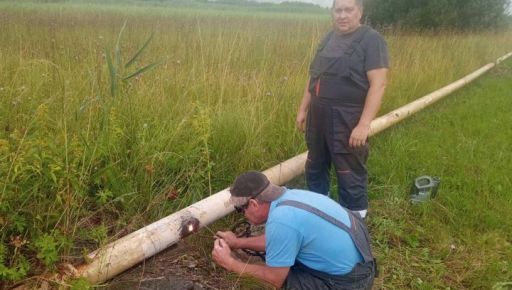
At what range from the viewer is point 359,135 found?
9.85 feet

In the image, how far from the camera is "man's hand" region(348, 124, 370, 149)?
9.79ft

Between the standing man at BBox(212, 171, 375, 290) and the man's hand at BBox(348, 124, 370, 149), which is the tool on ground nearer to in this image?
the standing man at BBox(212, 171, 375, 290)

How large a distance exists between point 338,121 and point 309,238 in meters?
1.14

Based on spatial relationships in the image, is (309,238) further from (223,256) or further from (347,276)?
(223,256)

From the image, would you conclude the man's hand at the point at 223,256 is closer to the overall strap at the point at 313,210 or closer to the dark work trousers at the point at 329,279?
the dark work trousers at the point at 329,279

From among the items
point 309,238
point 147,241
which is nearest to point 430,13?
point 309,238

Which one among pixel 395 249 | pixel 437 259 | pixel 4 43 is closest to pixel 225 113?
pixel 395 249

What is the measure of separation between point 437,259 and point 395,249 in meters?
0.30

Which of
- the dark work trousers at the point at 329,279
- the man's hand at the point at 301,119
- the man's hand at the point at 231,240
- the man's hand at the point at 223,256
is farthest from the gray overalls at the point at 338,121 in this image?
the man's hand at the point at 223,256

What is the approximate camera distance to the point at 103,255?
229 centimetres

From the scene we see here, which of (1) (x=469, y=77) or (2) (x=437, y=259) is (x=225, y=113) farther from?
(1) (x=469, y=77)

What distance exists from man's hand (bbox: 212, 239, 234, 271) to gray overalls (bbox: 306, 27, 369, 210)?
3.69ft

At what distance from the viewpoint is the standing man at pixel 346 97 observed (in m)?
2.93

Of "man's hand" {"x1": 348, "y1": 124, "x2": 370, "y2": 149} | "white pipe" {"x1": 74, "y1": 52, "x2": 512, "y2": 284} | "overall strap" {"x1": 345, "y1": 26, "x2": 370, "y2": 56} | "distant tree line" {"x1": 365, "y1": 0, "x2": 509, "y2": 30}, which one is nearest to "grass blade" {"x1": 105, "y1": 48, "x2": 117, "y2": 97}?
"white pipe" {"x1": 74, "y1": 52, "x2": 512, "y2": 284}
